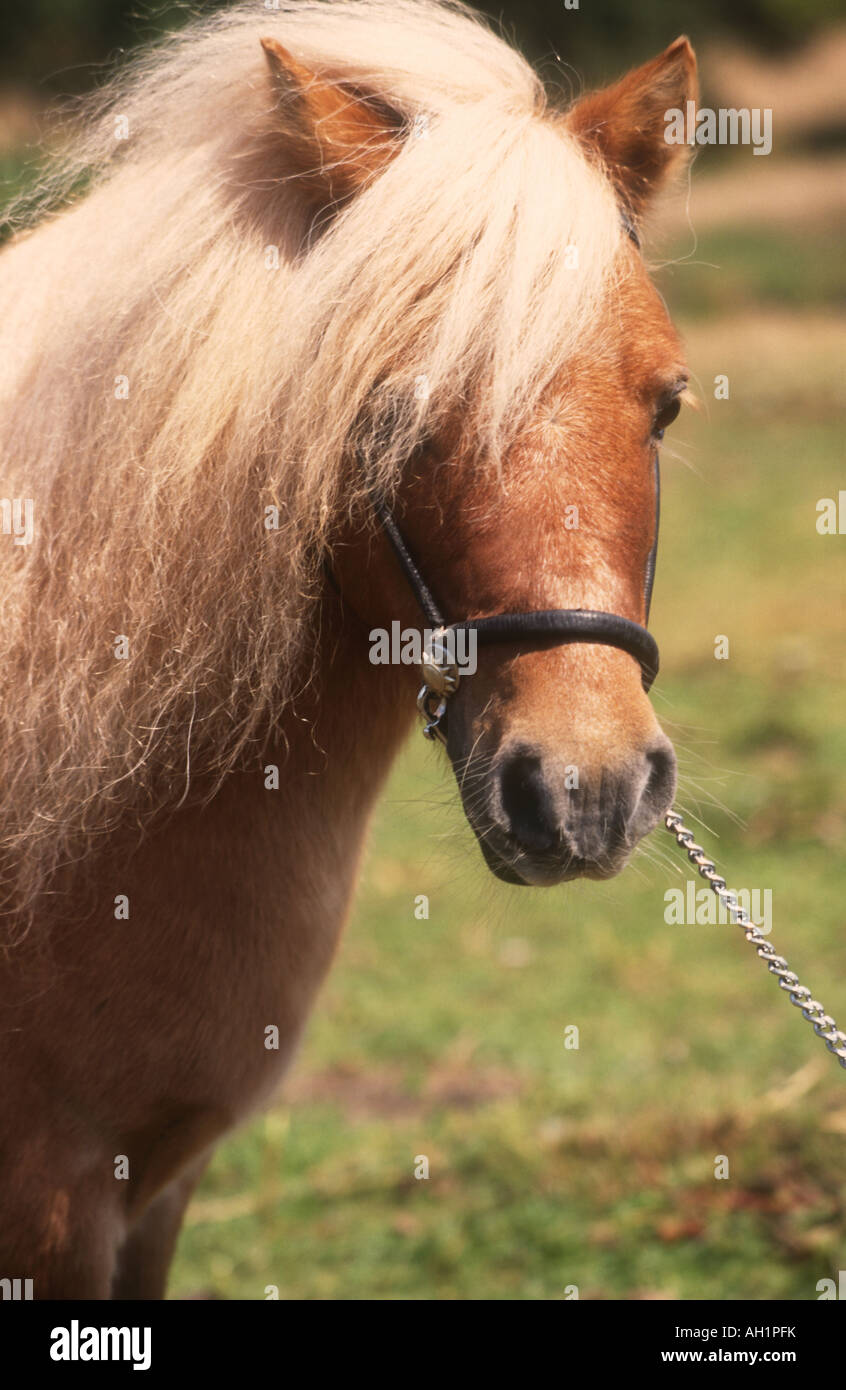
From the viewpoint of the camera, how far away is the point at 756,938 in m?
2.11

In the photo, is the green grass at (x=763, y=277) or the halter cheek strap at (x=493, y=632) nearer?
the halter cheek strap at (x=493, y=632)

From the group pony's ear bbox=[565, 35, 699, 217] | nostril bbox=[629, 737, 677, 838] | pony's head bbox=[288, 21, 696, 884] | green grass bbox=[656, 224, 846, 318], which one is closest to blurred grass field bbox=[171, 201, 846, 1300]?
nostril bbox=[629, 737, 677, 838]

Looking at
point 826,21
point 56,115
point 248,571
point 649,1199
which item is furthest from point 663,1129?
point 826,21

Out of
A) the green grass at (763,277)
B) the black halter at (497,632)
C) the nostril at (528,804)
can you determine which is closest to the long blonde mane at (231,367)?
the black halter at (497,632)

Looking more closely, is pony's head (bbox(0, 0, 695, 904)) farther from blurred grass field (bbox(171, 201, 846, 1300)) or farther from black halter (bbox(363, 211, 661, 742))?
blurred grass field (bbox(171, 201, 846, 1300))

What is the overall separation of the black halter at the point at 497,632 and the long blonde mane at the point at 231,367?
0.49ft

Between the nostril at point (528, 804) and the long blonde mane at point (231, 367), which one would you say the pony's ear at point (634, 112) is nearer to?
the long blonde mane at point (231, 367)

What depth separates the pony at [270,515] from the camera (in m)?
1.81

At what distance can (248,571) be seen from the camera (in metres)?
1.98

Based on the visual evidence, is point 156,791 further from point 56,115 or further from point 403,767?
point 403,767

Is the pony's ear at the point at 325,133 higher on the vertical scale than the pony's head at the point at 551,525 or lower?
higher

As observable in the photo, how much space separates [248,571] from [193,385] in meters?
0.30

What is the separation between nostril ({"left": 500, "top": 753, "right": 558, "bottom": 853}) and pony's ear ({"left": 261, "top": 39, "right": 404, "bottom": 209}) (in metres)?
0.92
